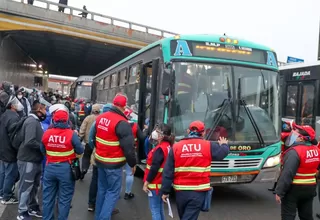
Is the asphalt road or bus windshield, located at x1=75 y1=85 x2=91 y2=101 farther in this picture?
bus windshield, located at x1=75 y1=85 x2=91 y2=101

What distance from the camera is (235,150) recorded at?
562 centimetres

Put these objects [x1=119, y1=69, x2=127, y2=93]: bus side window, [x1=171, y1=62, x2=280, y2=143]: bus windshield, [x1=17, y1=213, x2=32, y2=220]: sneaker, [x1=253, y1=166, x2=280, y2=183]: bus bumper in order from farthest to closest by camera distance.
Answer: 1. [x1=119, y1=69, x2=127, y2=93]: bus side window
2. [x1=253, y1=166, x2=280, y2=183]: bus bumper
3. [x1=171, y1=62, x2=280, y2=143]: bus windshield
4. [x1=17, y1=213, x2=32, y2=220]: sneaker

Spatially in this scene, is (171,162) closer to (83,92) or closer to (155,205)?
(155,205)

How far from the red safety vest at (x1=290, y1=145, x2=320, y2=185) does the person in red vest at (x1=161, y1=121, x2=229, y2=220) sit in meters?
1.09

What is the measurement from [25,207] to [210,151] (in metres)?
3.11

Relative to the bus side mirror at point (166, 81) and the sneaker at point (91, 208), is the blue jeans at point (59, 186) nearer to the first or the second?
the sneaker at point (91, 208)

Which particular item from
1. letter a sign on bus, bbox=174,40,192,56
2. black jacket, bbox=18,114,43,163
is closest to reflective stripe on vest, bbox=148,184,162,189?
black jacket, bbox=18,114,43,163

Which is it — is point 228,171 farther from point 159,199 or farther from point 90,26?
point 90,26

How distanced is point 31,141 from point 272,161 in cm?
431

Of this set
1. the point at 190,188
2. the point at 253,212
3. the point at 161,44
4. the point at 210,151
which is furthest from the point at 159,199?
the point at 161,44

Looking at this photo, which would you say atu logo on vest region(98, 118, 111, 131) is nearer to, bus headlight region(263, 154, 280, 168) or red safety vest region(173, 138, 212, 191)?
red safety vest region(173, 138, 212, 191)

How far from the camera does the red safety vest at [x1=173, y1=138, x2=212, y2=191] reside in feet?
11.6

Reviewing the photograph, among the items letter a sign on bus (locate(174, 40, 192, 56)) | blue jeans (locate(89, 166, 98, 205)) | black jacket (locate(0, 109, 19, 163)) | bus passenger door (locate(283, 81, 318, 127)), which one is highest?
letter a sign on bus (locate(174, 40, 192, 56))

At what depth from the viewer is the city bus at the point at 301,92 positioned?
9.41 meters
